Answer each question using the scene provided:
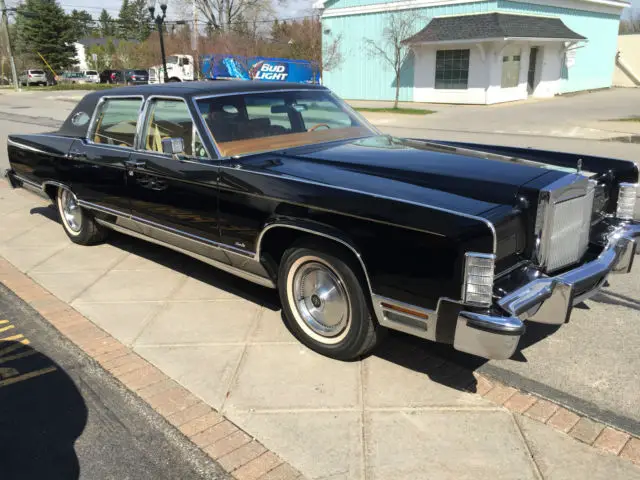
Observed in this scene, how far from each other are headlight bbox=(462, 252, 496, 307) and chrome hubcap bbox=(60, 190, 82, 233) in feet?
15.3

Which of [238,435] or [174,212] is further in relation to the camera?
[174,212]

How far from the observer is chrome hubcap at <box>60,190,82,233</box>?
6.20m

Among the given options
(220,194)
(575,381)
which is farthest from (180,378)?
(575,381)

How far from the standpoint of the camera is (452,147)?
14.8 feet

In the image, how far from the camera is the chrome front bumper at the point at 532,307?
9.14 ft

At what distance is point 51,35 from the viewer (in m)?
60.4

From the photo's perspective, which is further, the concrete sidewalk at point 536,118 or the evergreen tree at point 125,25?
the evergreen tree at point 125,25

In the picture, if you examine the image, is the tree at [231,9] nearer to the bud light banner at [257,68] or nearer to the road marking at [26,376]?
the bud light banner at [257,68]

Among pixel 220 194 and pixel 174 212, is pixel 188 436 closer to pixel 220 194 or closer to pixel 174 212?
pixel 220 194

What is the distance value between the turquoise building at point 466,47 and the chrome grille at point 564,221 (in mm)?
22783

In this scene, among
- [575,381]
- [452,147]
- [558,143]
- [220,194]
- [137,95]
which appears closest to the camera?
[575,381]

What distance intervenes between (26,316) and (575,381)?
4025mm

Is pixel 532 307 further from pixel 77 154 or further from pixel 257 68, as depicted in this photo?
pixel 257 68

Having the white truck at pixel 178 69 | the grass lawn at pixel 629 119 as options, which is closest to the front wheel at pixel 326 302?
the grass lawn at pixel 629 119
